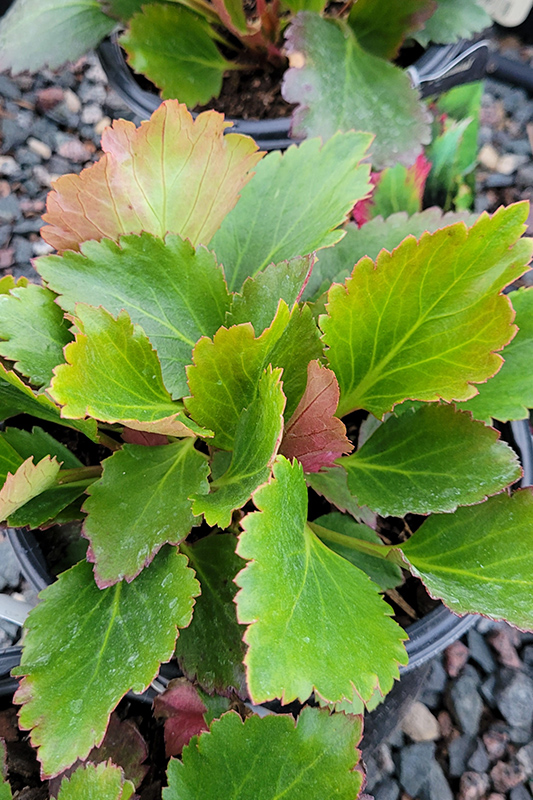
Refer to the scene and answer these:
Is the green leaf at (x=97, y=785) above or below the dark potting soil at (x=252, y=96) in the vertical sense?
below

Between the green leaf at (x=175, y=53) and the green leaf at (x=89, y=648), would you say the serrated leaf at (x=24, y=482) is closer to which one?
the green leaf at (x=89, y=648)

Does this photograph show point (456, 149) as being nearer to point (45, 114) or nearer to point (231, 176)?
point (231, 176)

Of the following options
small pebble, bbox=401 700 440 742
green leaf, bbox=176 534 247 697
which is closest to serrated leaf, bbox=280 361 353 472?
green leaf, bbox=176 534 247 697

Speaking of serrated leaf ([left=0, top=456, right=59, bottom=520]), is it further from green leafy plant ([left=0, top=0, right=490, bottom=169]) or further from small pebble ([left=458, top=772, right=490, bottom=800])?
small pebble ([left=458, top=772, right=490, bottom=800])

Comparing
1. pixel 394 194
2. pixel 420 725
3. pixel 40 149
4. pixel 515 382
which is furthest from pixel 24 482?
pixel 40 149

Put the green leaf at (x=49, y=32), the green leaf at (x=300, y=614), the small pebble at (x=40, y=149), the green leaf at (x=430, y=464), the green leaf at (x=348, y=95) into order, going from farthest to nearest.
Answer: the small pebble at (x=40, y=149), the green leaf at (x=49, y=32), the green leaf at (x=348, y=95), the green leaf at (x=430, y=464), the green leaf at (x=300, y=614)

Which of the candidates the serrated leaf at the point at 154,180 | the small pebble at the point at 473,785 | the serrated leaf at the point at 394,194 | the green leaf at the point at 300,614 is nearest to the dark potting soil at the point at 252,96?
the serrated leaf at the point at 394,194
